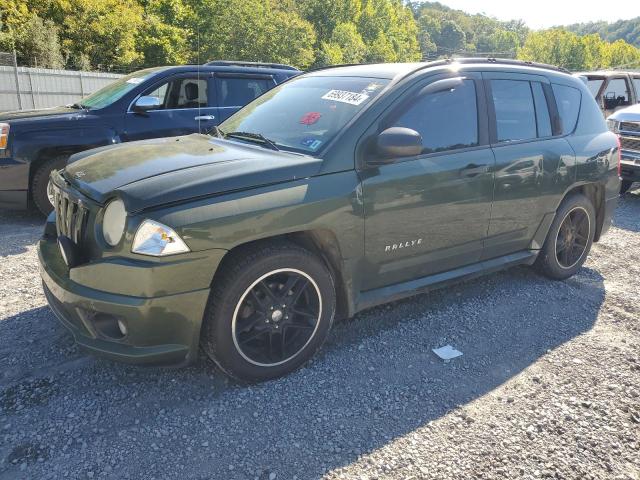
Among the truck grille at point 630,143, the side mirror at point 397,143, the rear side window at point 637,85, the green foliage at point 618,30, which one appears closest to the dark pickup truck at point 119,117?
the side mirror at point 397,143

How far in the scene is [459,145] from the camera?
366 cm

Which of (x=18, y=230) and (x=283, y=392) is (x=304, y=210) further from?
(x=18, y=230)

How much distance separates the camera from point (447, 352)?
3.46m

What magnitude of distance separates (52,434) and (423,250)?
244 centimetres

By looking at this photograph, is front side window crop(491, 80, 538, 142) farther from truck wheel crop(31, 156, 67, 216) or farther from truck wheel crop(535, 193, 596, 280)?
truck wheel crop(31, 156, 67, 216)

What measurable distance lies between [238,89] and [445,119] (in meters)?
4.24

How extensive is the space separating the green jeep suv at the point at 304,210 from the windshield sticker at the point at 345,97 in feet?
0.04

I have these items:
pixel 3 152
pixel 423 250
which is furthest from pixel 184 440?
pixel 3 152

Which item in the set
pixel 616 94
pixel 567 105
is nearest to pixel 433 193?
pixel 567 105

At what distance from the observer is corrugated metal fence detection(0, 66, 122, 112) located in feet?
49.9

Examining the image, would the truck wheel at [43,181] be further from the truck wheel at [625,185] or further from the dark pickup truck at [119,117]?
the truck wheel at [625,185]

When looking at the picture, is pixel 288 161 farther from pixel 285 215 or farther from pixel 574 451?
pixel 574 451

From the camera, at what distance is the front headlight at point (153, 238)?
8.29 ft

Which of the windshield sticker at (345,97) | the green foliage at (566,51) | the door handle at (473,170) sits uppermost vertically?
the green foliage at (566,51)
